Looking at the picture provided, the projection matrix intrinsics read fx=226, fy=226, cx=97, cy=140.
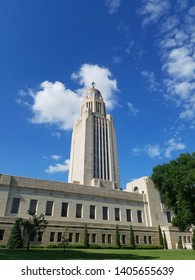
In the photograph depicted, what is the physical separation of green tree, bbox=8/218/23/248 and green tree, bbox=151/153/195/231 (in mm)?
22434

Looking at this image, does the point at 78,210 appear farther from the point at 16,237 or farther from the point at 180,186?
the point at 180,186

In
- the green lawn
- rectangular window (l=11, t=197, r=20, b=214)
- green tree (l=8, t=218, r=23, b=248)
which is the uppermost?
rectangular window (l=11, t=197, r=20, b=214)

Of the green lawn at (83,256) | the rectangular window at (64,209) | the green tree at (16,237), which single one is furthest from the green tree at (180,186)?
the green tree at (16,237)

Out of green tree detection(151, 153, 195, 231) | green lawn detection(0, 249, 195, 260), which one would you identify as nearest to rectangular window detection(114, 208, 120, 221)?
green tree detection(151, 153, 195, 231)

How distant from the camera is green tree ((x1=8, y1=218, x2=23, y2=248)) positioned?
96.8 feet

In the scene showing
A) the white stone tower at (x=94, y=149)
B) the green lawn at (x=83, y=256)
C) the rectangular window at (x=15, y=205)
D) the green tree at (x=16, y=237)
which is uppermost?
the white stone tower at (x=94, y=149)

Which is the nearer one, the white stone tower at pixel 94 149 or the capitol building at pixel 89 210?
the capitol building at pixel 89 210

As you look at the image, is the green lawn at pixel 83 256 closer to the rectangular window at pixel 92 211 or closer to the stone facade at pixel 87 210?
the stone facade at pixel 87 210

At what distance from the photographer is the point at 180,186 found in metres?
Result: 33.3

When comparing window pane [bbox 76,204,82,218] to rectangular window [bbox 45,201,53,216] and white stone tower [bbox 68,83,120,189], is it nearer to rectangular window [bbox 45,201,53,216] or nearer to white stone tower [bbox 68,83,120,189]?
rectangular window [bbox 45,201,53,216]

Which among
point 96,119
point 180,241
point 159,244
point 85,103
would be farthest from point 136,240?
point 85,103

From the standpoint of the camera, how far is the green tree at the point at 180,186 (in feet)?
106

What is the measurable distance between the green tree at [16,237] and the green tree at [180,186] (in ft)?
73.6

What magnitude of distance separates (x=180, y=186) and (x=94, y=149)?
4225cm
